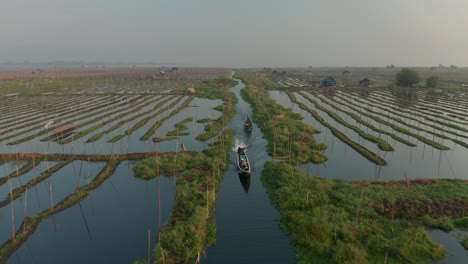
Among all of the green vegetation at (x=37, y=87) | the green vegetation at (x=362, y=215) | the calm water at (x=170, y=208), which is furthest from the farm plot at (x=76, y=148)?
the green vegetation at (x=37, y=87)

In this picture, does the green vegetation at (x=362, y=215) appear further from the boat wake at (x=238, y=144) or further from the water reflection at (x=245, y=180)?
the boat wake at (x=238, y=144)

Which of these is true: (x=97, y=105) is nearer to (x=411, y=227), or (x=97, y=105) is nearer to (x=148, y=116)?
(x=148, y=116)

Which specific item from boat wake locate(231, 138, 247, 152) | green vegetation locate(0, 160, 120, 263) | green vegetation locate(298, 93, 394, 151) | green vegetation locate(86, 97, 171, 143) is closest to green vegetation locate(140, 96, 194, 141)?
green vegetation locate(86, 97, 171, 143)

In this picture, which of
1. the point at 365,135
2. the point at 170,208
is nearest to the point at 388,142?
the point at 365,135

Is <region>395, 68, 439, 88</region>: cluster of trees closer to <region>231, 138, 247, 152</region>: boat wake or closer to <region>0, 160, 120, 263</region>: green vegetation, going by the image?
<region>231, 138, 247, 152</region>: boat wake

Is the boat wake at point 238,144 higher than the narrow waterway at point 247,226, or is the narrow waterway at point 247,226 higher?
the boat wake at point 238,144

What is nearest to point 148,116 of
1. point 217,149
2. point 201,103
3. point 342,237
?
point 201,103

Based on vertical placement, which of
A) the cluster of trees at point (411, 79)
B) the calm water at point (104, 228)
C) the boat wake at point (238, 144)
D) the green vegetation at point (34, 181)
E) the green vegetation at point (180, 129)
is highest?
the cluster of trees at point (411, 79)

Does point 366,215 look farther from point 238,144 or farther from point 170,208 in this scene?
point 238,144
